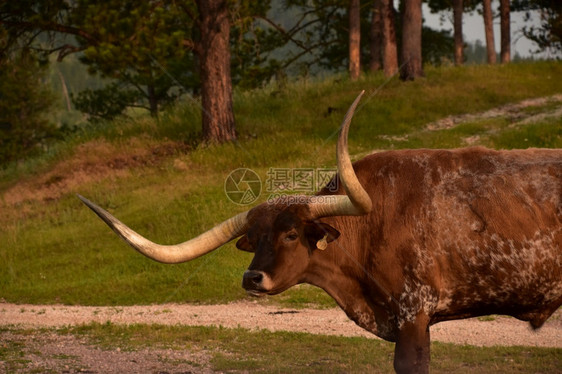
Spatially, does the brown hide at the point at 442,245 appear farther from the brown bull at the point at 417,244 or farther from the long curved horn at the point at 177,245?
the long curved horn at the point at 177,245

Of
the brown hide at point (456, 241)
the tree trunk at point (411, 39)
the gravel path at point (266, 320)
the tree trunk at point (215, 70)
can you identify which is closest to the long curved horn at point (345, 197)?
the brown hide at point (456, 241)

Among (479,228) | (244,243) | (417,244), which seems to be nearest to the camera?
(417,244)

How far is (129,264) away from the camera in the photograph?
15.9m

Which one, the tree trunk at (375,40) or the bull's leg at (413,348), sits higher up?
the tree trunk at (375,40)

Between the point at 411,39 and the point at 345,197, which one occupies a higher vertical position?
the point at 411,39

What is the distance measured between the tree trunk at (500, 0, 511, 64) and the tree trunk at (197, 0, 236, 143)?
1711 cm

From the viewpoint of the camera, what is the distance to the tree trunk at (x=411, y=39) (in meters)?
26.4

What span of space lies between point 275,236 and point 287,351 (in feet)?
10.4

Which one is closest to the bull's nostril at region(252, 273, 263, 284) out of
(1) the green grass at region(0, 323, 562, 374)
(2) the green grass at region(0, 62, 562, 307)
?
(1) the green grass at region(0, 323, 562, 374)

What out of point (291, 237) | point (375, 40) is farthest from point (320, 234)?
point (375, 40)

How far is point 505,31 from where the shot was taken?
114 feet

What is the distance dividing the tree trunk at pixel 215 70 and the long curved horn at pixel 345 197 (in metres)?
15.4

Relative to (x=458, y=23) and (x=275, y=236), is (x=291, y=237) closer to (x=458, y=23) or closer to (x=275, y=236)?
(x=275, y=236)

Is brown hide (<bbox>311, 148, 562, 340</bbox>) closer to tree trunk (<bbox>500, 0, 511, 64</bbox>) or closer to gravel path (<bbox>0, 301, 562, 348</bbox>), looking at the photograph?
gravel path (<bbox>0, 301, 562, 348</bbox>)
